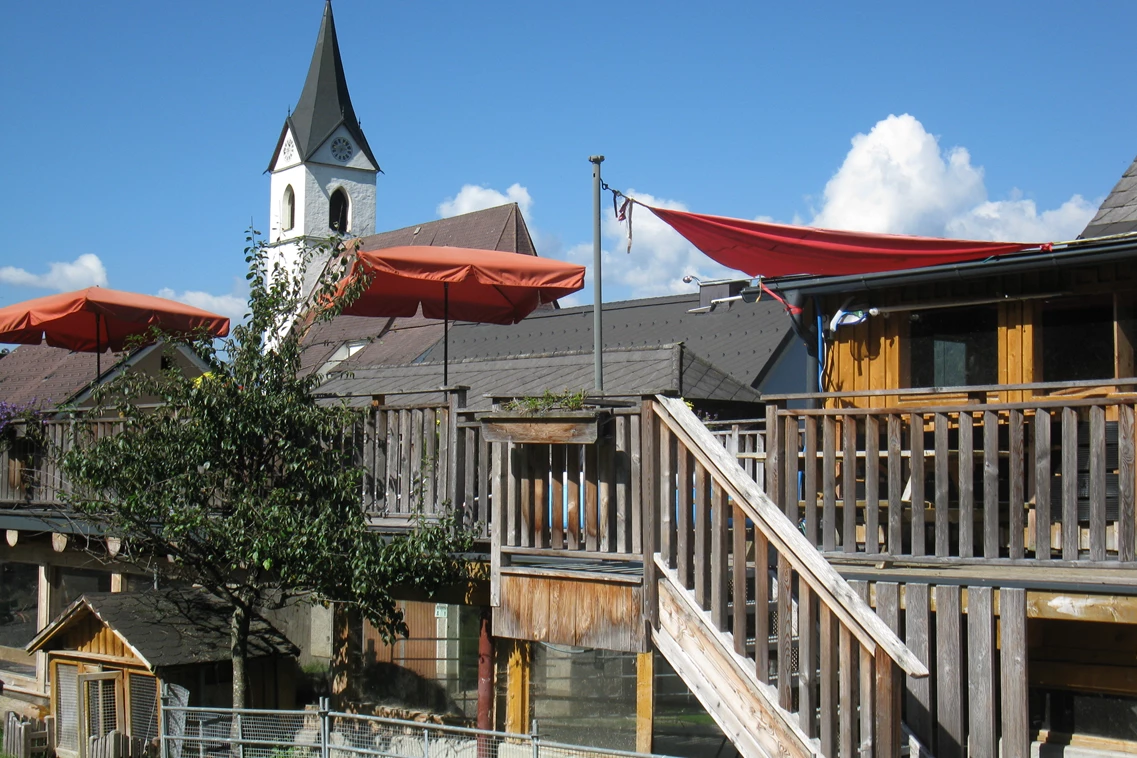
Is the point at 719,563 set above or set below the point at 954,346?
below

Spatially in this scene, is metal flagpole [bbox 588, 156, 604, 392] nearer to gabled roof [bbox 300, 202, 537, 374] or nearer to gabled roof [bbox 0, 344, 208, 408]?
gabled roof [bbox 0, 344, 208, 408]

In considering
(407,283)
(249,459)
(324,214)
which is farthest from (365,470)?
(324,214)

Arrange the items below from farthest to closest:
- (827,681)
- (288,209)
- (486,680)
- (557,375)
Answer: (288,209) → (557,375) → (486,680) → (827,681)

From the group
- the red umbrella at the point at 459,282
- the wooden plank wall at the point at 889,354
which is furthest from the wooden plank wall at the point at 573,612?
the wooden plank wall at the point at 889,354

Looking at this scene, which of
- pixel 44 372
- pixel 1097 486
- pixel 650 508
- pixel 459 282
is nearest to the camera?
pixel 1097 486

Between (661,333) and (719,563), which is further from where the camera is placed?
(661,333)

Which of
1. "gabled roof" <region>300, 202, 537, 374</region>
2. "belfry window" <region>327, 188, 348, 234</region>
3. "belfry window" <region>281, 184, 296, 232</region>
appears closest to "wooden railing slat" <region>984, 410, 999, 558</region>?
"gabled roof" <region>300, 202, 537, 374</region>

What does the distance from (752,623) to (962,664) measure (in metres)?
1.29

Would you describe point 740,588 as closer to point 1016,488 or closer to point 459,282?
point 1016,488

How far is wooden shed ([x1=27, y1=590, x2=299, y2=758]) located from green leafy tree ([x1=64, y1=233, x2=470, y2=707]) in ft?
4.54

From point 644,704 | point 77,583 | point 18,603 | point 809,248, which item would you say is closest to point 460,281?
point 809,248

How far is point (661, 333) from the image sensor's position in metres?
24.3

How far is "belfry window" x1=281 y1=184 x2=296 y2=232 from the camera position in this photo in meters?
55.6

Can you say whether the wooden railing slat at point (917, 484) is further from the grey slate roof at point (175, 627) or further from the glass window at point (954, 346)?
the grey slate roof at point (175, 627)
